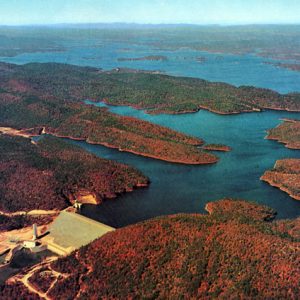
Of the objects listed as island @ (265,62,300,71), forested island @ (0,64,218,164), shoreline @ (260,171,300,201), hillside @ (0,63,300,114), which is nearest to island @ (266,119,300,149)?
forested island @ (0,64,218,164)

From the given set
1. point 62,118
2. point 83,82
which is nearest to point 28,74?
point 83,82

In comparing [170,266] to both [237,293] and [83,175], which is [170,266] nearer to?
[237,293]

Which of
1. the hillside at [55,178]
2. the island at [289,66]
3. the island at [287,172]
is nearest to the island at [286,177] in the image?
the island at [287,172]

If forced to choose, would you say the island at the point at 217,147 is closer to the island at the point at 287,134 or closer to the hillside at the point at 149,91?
the island at the point at 287,134

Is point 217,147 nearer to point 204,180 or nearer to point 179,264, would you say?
point 204,180

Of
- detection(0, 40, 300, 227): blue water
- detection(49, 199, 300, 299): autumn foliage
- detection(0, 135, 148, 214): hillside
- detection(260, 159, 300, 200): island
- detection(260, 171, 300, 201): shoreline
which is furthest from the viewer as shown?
detection(260, 159, 300, 200): island

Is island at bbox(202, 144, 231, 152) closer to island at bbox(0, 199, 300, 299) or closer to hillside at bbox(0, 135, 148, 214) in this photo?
hillside at bbox(0, 135, 148, 214)

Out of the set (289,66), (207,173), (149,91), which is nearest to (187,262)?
(207,173)
